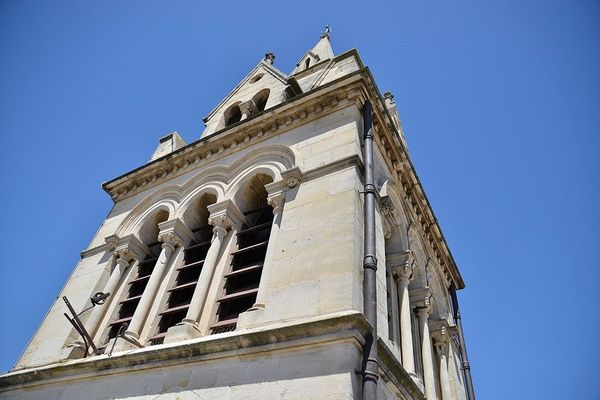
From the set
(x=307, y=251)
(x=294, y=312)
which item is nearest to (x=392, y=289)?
(x=307, y=251)

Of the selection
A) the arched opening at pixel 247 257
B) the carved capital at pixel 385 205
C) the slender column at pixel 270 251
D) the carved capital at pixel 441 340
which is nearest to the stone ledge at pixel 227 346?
the slender column at pixel 270 251

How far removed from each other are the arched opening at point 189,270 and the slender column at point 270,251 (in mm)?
1919

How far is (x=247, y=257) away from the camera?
8375 mm

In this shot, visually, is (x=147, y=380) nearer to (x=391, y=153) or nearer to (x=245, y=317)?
(x=245, y=317)

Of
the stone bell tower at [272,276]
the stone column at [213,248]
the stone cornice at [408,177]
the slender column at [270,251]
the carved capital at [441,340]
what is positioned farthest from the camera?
the carved capital at [441,340]

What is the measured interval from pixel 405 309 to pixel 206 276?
382 cm

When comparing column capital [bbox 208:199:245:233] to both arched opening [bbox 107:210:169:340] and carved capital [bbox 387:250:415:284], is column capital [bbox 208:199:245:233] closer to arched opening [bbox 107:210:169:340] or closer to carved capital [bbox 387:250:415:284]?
arched opening [bbox 107:210:169:340]

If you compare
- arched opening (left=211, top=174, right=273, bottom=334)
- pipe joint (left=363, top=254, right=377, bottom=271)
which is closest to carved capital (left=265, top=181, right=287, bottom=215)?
arched opening (left=211, top=174, right=273, bottom=334)

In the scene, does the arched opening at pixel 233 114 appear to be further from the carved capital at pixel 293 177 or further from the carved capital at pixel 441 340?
the carved capital at pixel 441 340

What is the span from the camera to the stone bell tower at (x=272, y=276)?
5414 millimetres

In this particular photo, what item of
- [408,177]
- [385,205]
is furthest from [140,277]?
[408,177]

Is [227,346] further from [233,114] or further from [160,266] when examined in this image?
[233,114]

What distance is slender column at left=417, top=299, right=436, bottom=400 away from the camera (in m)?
8.38

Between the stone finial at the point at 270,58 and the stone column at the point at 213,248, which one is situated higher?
the stone finial at the point at 270,58
